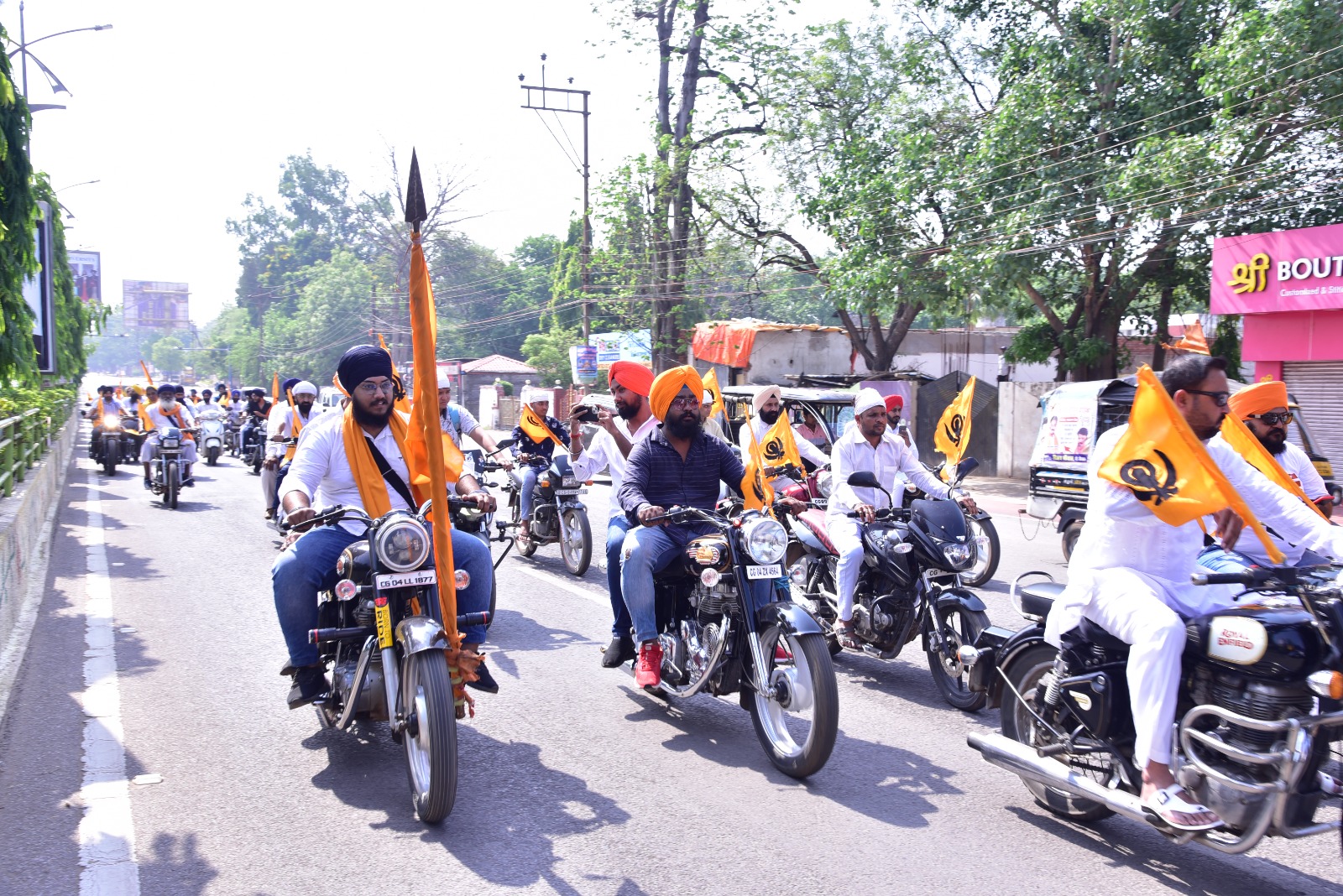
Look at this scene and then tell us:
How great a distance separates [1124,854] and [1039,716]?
1.80 ft

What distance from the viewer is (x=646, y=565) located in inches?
222

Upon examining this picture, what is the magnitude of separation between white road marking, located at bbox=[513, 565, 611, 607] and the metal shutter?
13.8 metres

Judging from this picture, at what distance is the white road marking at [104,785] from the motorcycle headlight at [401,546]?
136cm

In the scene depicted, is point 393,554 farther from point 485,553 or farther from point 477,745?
point 477,745

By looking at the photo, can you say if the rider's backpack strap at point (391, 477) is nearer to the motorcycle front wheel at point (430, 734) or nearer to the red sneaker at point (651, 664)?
the motorcycle front wheel at point (430, 734)

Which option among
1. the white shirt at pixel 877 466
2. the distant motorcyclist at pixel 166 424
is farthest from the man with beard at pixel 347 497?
the distant motorcyclist at pixel 166 424

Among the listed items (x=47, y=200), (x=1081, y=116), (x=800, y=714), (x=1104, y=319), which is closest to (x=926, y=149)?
(x=1081, y=116)

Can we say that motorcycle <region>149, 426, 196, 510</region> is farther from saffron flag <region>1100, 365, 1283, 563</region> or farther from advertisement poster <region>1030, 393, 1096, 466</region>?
saffron flag <region>1100, 365, 1283, 563</region>

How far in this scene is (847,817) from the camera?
14.6 ft

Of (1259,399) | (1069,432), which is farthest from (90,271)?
(1259,399)

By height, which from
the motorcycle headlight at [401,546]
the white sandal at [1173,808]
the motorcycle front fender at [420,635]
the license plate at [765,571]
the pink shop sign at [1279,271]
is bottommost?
the white sandal at [1173,808]

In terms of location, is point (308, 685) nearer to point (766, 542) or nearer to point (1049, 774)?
point (766, 542)

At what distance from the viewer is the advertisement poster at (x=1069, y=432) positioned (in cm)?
1255

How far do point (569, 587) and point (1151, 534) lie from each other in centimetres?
663
